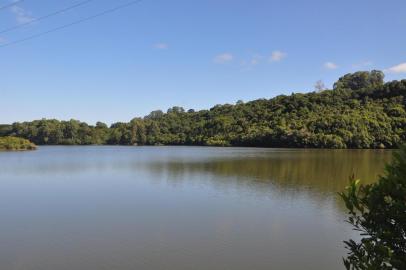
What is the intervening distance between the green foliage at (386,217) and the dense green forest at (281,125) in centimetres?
6970

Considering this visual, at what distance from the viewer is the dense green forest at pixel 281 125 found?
77938 mm

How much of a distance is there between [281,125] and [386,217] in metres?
84.0

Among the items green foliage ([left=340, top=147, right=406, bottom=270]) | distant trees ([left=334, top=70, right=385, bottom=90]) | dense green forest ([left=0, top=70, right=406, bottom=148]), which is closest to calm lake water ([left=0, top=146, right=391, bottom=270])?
green foliage ([left=340, top=147, right=406, bottom=270])

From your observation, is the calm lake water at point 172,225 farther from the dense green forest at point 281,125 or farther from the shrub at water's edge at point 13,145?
the dense green forest at point 281,125

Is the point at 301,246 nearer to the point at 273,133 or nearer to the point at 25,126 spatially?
the point at 273,133

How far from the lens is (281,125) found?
8681 cm

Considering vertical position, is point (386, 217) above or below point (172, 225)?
above

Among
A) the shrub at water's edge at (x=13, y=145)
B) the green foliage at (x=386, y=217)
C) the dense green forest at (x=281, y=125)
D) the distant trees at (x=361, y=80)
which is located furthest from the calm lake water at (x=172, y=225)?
the distant trees at (x=361, y=80)

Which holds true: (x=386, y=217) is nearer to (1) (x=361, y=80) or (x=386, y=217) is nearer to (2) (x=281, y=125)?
(2) (x=281, y=125)

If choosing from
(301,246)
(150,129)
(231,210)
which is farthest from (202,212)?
(150,129)

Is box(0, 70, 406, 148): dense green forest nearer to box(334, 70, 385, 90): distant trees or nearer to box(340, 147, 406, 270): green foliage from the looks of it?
box(334, 70, 385, 90): distant trees

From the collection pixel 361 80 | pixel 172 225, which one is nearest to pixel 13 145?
pixel 172 225

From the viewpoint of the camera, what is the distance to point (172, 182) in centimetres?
2595

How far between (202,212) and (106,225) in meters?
3.99
